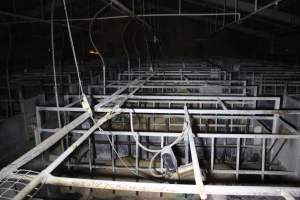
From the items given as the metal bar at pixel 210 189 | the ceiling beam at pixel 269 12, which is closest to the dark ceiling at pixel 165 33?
the ceiling beam at pixel 269 12

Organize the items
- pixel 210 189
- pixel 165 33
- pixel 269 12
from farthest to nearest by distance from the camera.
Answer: pixel 165 33 → pixel 269 12 → pixel 210 189

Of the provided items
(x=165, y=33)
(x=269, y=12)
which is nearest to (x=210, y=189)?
(x=269, y=12)

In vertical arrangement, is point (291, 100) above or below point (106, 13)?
below

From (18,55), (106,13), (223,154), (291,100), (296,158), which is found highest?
(106,13)

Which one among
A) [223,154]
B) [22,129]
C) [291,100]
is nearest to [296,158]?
[291,100]

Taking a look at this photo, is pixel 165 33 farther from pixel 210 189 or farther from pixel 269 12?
pixel 210 189

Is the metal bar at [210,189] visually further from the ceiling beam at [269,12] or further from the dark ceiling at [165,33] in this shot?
the ceiling beam at [269,12]

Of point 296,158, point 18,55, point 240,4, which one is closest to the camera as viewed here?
point 296,158

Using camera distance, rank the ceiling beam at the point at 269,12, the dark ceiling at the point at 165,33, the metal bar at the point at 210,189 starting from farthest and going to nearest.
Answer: the dark ceiling at the point at 165,33 → the ceiling beam at the point at 269,12 → the metal bar at the point at 210,189

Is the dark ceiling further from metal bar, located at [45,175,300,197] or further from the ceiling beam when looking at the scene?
metal bar, located at [45,175,300,197]

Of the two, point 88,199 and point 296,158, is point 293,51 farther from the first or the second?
point 88,199

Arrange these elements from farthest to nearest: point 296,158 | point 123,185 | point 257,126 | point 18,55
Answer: point 18,55, point 257,126, point 296,158, point 123,185

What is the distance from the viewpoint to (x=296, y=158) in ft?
11.6

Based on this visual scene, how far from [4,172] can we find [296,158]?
12.7 ft
